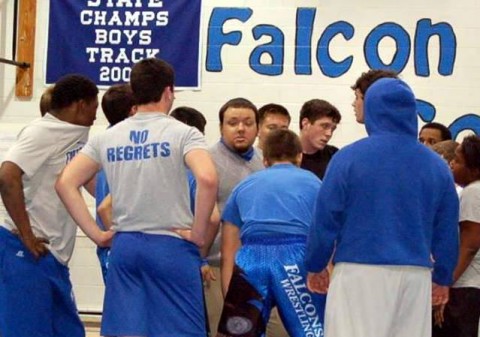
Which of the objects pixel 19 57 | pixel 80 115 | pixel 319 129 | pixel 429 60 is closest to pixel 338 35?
pixel 429 60

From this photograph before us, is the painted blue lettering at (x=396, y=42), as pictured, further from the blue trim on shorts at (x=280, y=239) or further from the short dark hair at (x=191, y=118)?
the blue trim on shorts at (x=280, y=239)

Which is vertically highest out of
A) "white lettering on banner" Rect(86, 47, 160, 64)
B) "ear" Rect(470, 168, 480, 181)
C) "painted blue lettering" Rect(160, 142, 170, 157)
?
"white lettering on banner" Rect(86, 47, 160, 64)

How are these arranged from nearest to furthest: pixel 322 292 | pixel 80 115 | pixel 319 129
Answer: pixel 322 292, pixel 80 115, pixel 319 129

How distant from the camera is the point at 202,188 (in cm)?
404

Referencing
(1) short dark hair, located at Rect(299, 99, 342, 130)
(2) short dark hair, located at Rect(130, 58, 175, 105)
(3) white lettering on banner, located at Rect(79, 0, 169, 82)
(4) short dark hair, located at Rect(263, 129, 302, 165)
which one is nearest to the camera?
(2) short dark hair, located at Rect(130, 58, 175, 105)

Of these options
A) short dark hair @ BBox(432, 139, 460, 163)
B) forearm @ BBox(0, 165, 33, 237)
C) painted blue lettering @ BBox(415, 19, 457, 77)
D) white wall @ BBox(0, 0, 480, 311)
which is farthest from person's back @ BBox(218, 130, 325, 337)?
painted blue lettering @ BBox(415, 19, 457, 77)

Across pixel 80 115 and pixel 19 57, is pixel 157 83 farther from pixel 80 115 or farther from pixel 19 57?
pixel 19 57

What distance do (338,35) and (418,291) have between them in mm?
4355

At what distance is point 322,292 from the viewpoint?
4020 mm

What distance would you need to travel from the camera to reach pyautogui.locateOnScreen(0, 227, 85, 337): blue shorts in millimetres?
4770

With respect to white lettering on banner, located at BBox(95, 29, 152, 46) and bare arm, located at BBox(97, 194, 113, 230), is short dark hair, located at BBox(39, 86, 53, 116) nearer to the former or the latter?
bare arm, located at BBox(97, 194, 113, 230)

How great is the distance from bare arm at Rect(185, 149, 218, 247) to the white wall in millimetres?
Answer: 3819

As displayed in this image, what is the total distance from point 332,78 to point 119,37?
1814 mm

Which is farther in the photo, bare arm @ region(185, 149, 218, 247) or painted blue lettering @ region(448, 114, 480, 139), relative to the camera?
painted blue lettering @ region(448, 114, 480, 139)
